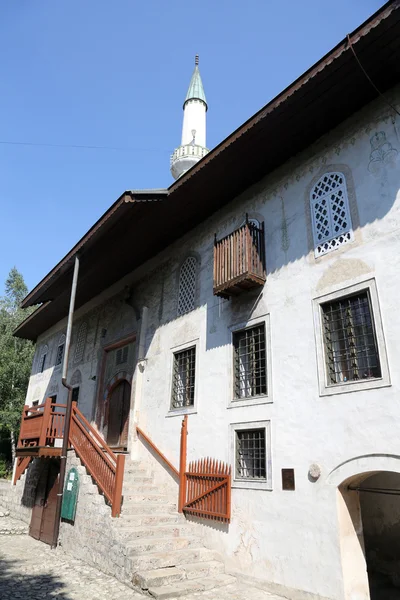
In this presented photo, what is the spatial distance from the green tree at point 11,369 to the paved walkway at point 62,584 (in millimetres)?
15423

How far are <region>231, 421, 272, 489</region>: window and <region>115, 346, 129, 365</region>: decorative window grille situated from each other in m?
4.95

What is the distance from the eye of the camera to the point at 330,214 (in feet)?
22.0

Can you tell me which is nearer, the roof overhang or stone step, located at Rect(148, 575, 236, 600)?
stone step, located at Rect(148, 575, 236, 600)

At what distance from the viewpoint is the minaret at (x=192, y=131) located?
53.5ft

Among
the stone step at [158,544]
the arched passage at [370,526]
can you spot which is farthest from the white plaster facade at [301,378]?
the stone step at [158,544]

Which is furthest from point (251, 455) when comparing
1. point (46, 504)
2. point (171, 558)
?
Answer: point (46, 504)

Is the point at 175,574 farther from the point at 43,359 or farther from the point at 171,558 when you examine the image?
the point at 43,359

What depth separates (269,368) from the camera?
685 cm

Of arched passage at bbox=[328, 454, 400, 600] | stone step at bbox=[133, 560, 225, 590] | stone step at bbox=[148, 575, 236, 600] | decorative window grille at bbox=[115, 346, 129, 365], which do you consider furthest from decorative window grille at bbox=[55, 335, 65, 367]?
arched passage at bbox=[328, 454, 400, 600]

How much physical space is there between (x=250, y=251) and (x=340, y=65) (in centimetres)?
307

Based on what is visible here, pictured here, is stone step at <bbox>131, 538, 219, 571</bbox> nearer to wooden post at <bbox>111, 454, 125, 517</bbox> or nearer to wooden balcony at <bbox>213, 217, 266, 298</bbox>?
wooden post at <bbox>111, 454, 125, 517</bbox>

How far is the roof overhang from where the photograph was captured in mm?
5926

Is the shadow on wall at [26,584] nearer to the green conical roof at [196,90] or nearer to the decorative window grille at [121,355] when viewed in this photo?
the decorative window grille at [121,355]

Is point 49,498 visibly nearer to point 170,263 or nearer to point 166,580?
point 166,580
